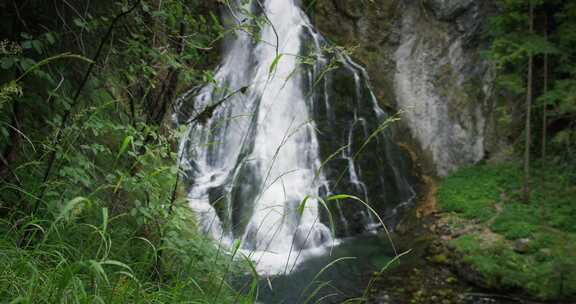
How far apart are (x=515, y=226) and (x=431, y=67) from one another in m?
6.50

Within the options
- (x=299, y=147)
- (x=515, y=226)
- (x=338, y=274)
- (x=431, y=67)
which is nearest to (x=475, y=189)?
(x=515, y=226)

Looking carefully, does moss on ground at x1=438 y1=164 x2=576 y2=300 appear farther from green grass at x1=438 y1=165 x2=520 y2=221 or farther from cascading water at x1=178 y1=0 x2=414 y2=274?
cascading water at x1=178 y1=0 x2=414 y2=274

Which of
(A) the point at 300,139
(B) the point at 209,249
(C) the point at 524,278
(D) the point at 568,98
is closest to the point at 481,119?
(D) the point at 568,98

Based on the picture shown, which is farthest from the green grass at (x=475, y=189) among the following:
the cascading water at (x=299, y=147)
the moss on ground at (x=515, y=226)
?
the cascading water at (x=299, y=147)

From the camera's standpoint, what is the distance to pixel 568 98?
861 centimetres

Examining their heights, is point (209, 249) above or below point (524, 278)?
above

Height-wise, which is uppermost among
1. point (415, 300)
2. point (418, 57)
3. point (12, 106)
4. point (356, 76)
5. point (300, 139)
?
point (418, 57)

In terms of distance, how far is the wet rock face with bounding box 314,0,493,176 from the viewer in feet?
41.7

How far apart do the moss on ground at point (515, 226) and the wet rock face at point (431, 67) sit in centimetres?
116

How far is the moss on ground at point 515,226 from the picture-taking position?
6.81 metres

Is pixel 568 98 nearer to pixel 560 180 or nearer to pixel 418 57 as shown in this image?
pixel 560 180

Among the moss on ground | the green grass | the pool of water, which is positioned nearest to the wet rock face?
the green grass

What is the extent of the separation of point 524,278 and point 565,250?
108cm

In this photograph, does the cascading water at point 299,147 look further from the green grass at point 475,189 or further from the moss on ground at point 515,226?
the moss on ground at point 515,226
